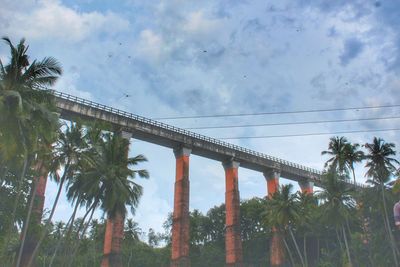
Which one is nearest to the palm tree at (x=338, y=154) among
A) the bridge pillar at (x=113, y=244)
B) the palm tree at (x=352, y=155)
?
the palm tree at (x=352, y=155)

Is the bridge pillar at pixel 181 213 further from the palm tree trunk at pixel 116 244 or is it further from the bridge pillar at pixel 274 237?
the bridge pillar at pixel 274 237

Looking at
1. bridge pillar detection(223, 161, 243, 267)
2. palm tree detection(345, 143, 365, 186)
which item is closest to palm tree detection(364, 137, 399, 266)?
palm tree detection(345, 143, 365, 186)

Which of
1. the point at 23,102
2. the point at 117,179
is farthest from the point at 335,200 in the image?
the point at 23,102

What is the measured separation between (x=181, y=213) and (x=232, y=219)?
336 inches

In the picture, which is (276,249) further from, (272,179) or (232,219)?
(272,179)

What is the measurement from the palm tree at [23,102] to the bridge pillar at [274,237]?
4010cm

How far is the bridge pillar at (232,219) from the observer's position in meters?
53.5

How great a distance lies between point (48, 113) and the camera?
21688 millimetres

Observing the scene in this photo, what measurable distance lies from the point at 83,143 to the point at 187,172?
75.9 ft

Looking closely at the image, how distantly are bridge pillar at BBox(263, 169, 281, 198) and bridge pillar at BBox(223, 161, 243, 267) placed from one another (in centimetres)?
644

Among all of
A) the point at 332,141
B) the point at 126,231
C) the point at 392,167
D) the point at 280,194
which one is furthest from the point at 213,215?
the point at 392,167

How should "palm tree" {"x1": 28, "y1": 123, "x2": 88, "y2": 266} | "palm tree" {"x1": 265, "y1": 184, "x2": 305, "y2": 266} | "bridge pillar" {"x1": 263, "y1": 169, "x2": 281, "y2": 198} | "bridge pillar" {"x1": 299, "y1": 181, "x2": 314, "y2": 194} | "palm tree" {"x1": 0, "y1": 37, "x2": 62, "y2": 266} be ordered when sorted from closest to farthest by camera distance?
"palm tree" {"x1": 0, "y1": 37, "x2": 62, "y2": 266} → "palm tree" {"x1": 28, "y1": 123, "x2": 88, "y2": 266} → "palm tree" {"x1": 265, "y1": 184, "x2": 305, "y2": 266} → "bridge pillar" {"x1": 263, "y1": 169, "x2": 281, "y2": 198} → "bridge pillar" {"x1": 299, "y1": 181, "x2": 314, "y2": 194}

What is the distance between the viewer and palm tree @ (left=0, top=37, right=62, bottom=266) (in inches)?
811

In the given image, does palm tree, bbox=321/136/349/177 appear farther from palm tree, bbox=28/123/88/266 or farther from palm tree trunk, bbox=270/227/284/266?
palm tree, bbox=28/123/88/266
